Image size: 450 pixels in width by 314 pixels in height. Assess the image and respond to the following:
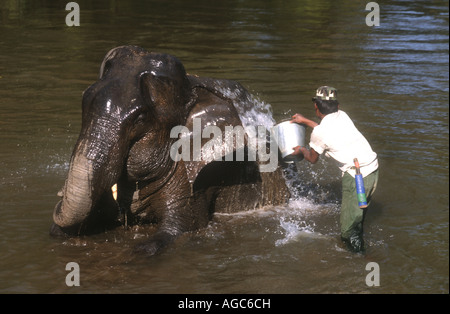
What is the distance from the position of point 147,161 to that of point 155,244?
731mm

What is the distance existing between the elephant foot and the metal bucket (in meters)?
1.39

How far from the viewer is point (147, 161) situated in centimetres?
659

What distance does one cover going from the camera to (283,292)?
20.0 feet

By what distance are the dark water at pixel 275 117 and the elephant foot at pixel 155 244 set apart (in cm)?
7

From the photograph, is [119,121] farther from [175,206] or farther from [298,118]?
[298,118]

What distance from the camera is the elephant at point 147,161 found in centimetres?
610

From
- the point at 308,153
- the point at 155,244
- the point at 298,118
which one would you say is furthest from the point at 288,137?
the point at 155,244

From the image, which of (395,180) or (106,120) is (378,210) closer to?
(395,180)

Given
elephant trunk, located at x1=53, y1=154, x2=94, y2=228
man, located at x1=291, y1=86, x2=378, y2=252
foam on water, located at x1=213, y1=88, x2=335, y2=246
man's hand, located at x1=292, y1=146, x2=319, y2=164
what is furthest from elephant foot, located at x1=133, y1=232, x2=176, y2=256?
man, located at x1=291, y1=86, x2=378, y2=252

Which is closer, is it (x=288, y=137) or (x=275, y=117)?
(x=288, y=137)

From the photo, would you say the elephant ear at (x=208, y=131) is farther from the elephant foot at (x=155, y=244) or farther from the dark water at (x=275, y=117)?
the dark water at (x=275, y=117)

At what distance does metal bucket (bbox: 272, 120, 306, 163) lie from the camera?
7230 mm

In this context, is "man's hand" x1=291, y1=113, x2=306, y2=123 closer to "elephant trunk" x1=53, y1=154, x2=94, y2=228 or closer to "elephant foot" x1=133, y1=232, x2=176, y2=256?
"elephant foot" x1=133, y1=232, x2=176, y2=256
